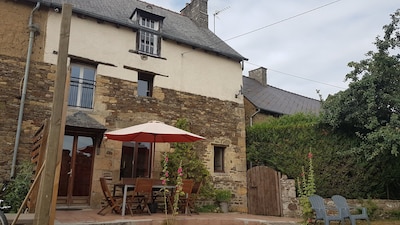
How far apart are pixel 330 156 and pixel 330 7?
4.27 metres

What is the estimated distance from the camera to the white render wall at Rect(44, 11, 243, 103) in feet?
29.6

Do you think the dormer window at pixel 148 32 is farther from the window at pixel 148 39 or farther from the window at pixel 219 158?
the window at pixel 219 158

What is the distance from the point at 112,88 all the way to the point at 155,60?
181 cm

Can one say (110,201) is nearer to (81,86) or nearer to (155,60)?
(81,86)

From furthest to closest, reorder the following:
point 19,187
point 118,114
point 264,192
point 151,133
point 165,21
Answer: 1. point 165,21
2. point 264,192
3. point 118,114
4. point 151,133
5. point 19,187

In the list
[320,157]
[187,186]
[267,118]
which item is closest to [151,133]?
[187,186]

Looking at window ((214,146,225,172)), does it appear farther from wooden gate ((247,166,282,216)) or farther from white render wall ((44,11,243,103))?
white render wall ((44,11,243,103))

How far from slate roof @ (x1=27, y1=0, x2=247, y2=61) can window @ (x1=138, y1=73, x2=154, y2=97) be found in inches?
59.5

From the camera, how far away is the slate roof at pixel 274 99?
15.7 meters

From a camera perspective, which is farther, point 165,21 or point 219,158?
point 165,21

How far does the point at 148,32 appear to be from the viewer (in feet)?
34.1

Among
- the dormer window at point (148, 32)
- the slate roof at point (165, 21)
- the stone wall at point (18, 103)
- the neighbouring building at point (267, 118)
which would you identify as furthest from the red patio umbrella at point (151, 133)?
the slate roof at point (165, 21)

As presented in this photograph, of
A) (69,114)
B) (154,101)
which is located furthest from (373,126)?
(69,114)

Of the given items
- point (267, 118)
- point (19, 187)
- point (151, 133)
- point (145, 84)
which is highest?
point (145, 84)
